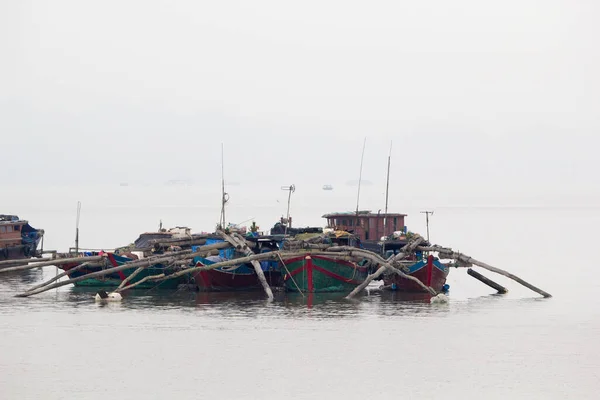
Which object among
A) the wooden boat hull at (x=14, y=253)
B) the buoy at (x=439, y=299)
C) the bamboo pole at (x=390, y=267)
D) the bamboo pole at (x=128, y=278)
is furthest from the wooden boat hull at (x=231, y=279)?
the wooden boat hull at (x=14, y=253)

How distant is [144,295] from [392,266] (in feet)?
44.5

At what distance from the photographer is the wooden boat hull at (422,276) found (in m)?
52.7

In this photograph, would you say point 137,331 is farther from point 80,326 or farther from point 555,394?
point 555,394

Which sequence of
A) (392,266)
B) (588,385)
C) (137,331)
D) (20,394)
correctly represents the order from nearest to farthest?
(20,394), (588,385), (137,331), (392,266)

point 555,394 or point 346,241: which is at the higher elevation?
point 346,241

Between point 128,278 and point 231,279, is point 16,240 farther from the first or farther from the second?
point 231,279

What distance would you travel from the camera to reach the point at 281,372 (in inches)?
1391

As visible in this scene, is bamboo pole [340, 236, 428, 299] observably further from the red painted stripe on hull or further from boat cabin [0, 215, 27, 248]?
boat cabin [0, 215, 27, 248]

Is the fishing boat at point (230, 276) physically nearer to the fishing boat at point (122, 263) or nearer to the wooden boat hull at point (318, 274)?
the fishing boat at point (122, 263)

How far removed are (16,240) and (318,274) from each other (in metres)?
28.8

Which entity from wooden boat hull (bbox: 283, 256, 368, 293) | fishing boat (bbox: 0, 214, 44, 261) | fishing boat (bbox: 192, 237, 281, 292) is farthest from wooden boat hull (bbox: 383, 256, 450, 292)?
fishing boat (bbox: 0, 214, 44, 261)

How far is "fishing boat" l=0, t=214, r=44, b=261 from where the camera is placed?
70.1 meters

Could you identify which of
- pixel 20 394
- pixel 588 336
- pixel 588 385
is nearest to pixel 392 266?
pixel 588 336

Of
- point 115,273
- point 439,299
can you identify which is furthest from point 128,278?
point 439,299
